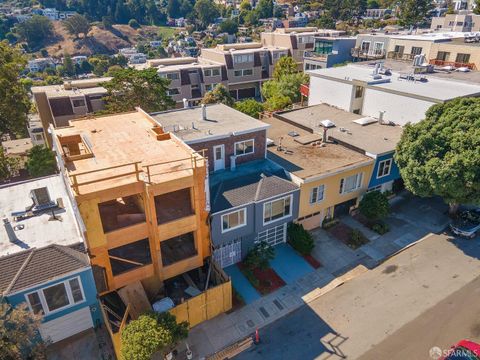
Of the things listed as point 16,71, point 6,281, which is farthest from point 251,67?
point 6,281

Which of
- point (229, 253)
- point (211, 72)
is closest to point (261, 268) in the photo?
point (229, 253)

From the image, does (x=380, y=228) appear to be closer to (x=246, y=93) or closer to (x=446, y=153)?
(x=446, y=153)

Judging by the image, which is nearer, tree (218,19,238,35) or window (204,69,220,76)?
window (204,69,220,76)

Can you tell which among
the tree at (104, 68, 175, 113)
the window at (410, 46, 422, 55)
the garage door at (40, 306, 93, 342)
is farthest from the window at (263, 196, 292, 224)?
the window at (410, 46, 422, 55)

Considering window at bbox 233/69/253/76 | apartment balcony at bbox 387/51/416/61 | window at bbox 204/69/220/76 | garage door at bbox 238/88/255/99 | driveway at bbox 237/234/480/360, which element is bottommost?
driveway at bbox 237/234/480/360

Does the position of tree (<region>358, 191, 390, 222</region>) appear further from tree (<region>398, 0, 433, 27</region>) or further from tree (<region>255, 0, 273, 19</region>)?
tree (<region>255, 0, 273, 19</region>)

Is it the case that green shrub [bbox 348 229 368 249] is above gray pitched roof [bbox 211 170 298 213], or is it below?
below

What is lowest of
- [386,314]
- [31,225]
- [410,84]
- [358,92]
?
[386,314]
